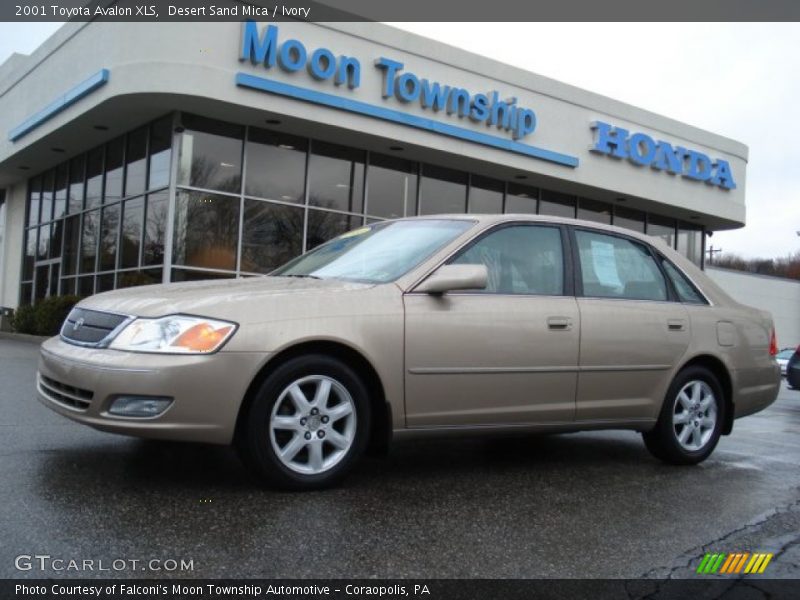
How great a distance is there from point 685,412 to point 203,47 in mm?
11562

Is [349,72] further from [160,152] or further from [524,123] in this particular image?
[524,123]

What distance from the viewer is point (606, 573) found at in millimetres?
3004

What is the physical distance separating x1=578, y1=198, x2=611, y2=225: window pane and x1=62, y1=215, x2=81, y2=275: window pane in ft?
43.8

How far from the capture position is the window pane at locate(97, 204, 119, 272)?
16.9 metres

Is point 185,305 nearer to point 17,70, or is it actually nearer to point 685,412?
point 685,412

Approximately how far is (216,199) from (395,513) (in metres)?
12.7

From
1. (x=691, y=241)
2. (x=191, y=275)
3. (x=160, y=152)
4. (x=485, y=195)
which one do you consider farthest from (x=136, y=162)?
(x=691, y=241)

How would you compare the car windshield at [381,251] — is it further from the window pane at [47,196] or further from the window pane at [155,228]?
the window pane at [47,196]

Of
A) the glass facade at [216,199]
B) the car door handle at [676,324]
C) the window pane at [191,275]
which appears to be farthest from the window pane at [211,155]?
A: the car door handle at [676,324]

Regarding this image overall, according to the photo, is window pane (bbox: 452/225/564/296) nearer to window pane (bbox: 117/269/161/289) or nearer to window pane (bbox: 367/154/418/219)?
window pane (bbox: 117/269/161/289)

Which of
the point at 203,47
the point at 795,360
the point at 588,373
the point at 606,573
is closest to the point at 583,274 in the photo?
the point at 588,373

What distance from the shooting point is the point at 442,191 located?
742 inches

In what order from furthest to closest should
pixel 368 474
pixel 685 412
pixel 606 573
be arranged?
pixel 685 412
pixel 368 474
pixel 606 573

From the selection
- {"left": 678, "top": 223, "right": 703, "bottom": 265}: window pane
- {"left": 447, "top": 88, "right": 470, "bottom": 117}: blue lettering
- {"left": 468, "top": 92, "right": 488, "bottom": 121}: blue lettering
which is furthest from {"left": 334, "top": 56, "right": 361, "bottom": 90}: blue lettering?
{"left": 678, "top": 223, "right": 703, "bottom": 265}: window pane
